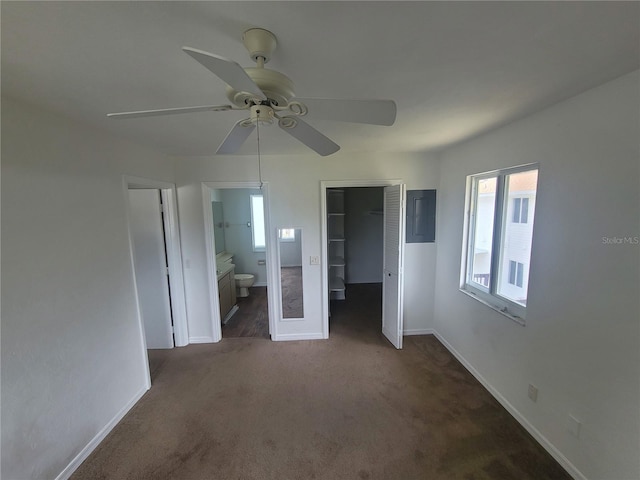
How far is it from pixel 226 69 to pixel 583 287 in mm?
2152

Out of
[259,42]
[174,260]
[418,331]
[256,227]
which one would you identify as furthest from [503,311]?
[256,227]

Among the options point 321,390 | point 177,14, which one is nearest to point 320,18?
point 177,14

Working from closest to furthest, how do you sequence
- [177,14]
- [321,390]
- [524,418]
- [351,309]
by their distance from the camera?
1. [177,14]
2. [524,418]
3. [321,390]
4. [351,309]

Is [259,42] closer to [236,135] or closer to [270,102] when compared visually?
[270,102]

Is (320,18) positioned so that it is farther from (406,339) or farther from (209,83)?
(406,339)

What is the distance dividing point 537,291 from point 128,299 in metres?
3.29

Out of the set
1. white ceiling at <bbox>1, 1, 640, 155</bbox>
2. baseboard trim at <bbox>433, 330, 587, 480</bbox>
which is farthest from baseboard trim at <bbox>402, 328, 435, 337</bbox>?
white ceiling at <bbox>1, 1, 640, 155</bbox>

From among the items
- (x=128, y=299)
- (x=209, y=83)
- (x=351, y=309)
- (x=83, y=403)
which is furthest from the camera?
(x=351, y=309)

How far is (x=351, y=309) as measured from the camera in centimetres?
439

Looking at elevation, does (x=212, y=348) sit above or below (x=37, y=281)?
below

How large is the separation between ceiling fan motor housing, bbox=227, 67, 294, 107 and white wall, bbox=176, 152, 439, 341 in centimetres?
214

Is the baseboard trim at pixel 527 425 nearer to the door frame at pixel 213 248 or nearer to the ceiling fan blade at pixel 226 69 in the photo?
the door frame at pixel 213 248

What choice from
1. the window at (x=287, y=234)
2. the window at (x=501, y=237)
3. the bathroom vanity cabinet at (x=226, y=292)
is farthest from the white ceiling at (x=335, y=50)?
the bathroom vanity cabinet at (x=226, y=292)

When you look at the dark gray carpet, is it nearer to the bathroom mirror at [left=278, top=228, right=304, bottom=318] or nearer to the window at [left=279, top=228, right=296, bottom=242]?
the bathroom mirror at [left=278, top=228, right=304, bottom=318]
